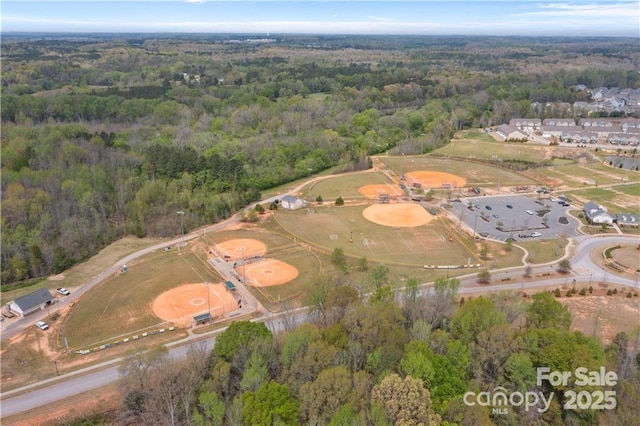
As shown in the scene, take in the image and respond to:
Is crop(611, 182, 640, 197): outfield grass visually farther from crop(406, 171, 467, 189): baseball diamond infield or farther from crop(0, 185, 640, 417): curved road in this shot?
crop(406, 171, 467, 189): baseball diamond infield

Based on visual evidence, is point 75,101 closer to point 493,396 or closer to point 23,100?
point 23,100

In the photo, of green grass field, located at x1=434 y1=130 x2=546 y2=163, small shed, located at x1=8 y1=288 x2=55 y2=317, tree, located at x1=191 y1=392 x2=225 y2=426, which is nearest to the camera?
tree, located at x1=191 y1=392 x2=225 y2=426

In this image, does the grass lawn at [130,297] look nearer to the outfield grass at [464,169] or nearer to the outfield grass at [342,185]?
the outfield grass at [342,185]

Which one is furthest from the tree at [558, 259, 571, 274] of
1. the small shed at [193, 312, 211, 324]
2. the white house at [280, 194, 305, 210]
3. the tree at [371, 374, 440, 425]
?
the small shed at [193, 312, 211, 324]

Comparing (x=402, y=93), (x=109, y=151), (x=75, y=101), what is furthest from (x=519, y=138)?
(x=75, y=101)

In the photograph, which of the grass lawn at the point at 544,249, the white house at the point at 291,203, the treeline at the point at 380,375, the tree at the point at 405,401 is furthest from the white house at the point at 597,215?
the tree at the point at 405,401

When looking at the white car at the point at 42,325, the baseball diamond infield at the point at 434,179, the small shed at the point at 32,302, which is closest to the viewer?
the white car at the point at 42,325
